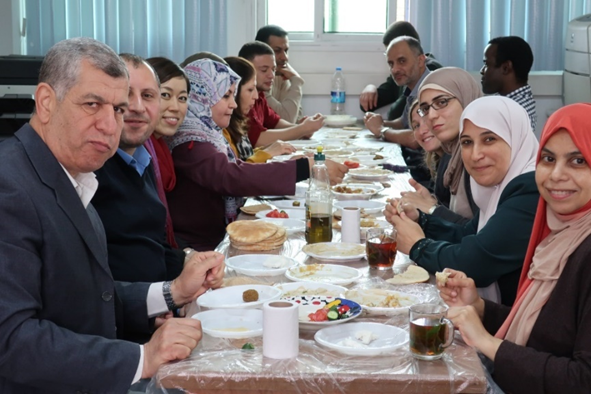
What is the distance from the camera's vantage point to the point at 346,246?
224 centimetres

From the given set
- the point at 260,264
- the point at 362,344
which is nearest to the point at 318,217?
the point at 260,264

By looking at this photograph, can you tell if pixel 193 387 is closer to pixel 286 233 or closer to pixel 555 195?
pixel 555 195

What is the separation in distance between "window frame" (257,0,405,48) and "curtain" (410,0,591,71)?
1.25 ft

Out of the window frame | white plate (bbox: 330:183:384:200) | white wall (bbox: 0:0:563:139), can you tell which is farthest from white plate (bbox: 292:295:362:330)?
the window frame

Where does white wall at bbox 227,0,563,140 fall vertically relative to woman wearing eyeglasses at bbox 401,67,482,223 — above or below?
above

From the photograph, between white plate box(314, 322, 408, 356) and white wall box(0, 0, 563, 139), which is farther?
white wall box(0, 0, 563, 139)

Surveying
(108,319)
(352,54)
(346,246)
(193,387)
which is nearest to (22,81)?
(352,54)

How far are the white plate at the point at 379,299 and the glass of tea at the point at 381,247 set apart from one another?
11.1 inches

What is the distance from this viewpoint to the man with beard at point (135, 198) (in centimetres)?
211

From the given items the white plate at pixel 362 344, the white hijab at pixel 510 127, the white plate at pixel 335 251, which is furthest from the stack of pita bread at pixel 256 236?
the white plate at pixel 362 344

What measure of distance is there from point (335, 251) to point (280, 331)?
0.84 meters

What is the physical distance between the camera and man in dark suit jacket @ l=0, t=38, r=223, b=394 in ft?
4.39

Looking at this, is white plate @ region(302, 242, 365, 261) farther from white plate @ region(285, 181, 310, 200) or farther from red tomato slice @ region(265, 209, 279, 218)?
white plate @ region(285, 181, 310, 200)

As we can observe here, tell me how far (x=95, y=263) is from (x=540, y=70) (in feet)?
17.2
